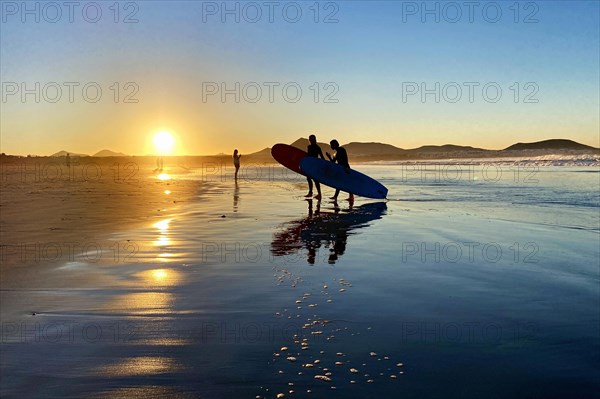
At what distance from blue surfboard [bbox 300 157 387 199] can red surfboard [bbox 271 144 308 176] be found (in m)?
5.20

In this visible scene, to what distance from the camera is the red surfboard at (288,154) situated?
2498cm

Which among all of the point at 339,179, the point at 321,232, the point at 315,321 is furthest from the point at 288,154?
the point at 315,321

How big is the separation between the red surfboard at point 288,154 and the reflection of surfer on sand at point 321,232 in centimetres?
1009

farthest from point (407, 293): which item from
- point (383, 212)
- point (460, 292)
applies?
point (383, 212)

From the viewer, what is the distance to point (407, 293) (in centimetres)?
559

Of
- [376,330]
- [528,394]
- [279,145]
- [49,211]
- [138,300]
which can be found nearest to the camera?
[528,394]

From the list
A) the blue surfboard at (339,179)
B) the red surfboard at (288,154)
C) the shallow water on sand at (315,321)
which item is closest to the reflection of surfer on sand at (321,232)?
the shallow water on sand at (315,321)

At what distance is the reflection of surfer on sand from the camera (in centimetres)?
823

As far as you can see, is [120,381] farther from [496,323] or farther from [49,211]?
[49,211]

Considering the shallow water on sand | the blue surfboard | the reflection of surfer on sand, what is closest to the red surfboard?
the blue surfboard

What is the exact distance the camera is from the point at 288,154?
83.0 feet

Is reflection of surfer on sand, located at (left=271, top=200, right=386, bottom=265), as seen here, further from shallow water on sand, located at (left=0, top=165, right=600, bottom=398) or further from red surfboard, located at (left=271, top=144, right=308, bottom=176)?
red surfboard, located at (left=271, top=144, right=308, bottom=176)

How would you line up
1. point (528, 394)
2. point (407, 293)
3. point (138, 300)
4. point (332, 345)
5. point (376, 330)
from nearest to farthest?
point (528, 394), point (332, 345), point (376, 330), point (138, 300), point (407, 293)

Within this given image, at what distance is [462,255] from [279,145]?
17.9 metres
